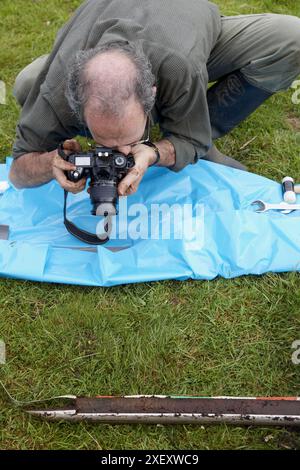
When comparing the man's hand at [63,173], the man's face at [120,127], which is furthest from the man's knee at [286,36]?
the man's hand at [63,173]

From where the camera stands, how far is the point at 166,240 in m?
2.73

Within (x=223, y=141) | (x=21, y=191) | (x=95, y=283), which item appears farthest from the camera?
(x=223, y=141)

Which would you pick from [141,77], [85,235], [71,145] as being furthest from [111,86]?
[85,235]

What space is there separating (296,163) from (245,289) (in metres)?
0.98

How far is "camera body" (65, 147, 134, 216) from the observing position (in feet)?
6.81

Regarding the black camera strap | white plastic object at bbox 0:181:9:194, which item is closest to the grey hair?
the black camera strap

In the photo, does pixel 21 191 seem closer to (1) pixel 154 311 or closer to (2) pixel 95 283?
(2) pixel 95 283

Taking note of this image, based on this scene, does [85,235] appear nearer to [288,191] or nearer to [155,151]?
[155,151]

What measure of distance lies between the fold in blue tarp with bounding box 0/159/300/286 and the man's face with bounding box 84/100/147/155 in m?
0.73

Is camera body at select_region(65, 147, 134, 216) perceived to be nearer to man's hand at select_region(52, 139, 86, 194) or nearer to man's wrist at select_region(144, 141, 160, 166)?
man's hand at select_region(52, 139, 86, 194)

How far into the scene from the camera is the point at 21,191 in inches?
116

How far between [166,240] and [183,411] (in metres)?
0.92

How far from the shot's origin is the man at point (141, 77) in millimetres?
1926
